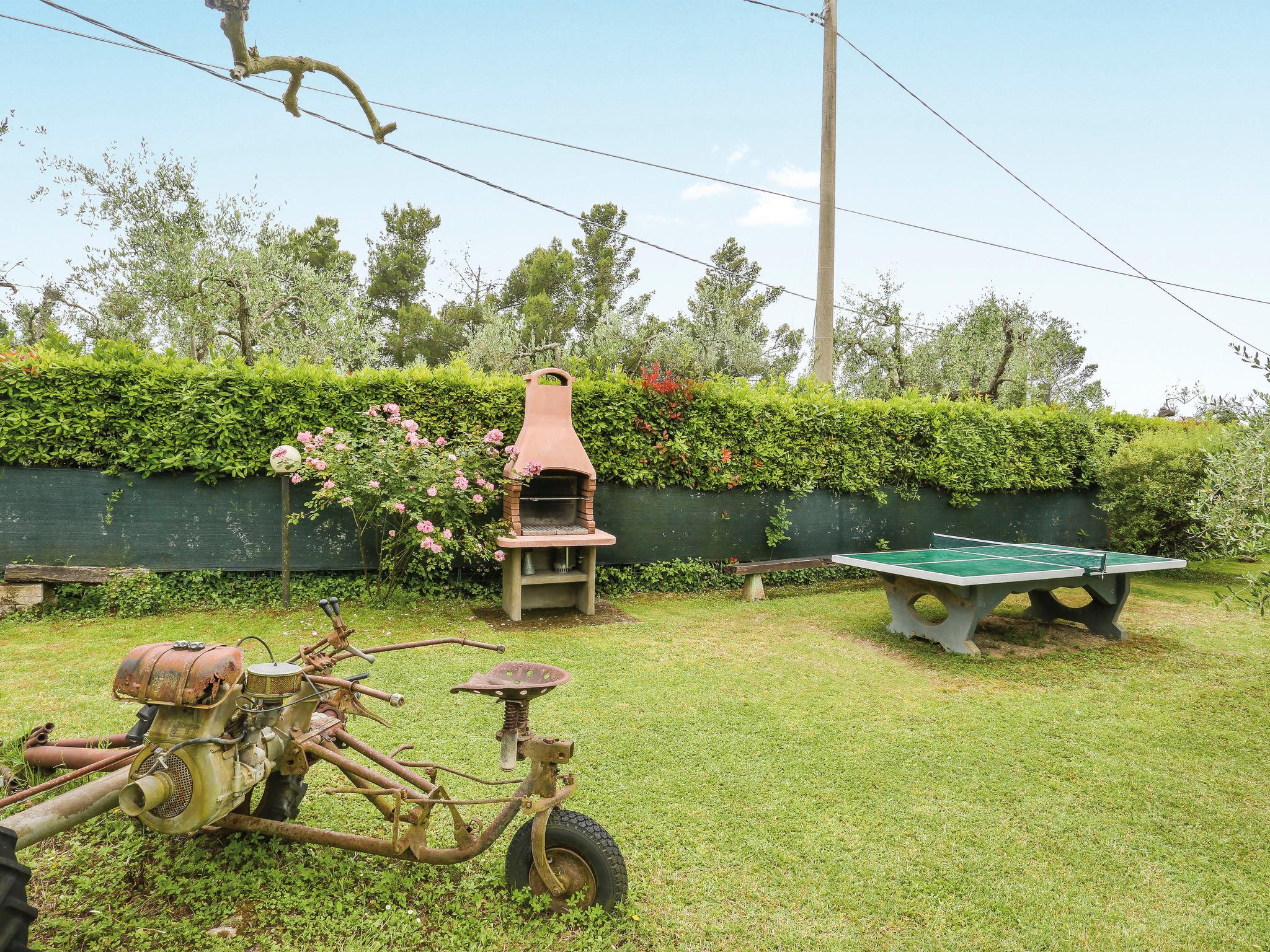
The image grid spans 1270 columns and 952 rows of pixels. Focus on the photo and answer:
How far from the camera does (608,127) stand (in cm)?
1109

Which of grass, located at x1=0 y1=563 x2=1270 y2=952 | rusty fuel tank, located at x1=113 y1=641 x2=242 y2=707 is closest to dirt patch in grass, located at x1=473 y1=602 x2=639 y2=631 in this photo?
grass, located at x1=0 y1=563 x2=1270 y2=952

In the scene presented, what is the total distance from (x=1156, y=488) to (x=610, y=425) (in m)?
7.52

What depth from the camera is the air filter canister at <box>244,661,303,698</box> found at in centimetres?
196

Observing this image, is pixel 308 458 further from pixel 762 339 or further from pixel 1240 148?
pixel 762 339

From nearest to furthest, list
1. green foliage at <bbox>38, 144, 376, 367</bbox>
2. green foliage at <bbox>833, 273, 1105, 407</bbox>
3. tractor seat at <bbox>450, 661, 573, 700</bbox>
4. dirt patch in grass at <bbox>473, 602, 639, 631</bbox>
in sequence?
tractor seat at <bbox>450, 661, 573, 700</bbox>
dirt patch in grass at <bbox>473, 602, 639, 631</bbox>
green foliage at <bbox>38, 144, 376, 367</bbox>
green foliage at <bbox>833, 273, 1105, 407</bbox>

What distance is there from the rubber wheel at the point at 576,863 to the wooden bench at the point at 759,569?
540 centimetres

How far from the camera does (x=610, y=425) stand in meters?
7.22

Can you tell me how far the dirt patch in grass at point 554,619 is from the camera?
6.02 metres

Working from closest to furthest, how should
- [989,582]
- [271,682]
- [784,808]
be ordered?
[271,682]
[784,808]
[989,582]

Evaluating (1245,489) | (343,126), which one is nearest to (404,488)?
(343,126)

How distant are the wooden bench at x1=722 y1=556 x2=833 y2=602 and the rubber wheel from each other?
17.7ft

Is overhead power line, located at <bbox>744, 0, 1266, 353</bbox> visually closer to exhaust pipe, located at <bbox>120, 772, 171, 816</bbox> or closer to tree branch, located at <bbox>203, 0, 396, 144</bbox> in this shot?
tree branch, located at <bbox>203, 0, 396, 144</bbox>

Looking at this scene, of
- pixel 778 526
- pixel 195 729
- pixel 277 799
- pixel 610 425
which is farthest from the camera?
pixel 778 526

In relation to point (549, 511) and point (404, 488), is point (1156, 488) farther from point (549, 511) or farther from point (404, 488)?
point (404, 488)
